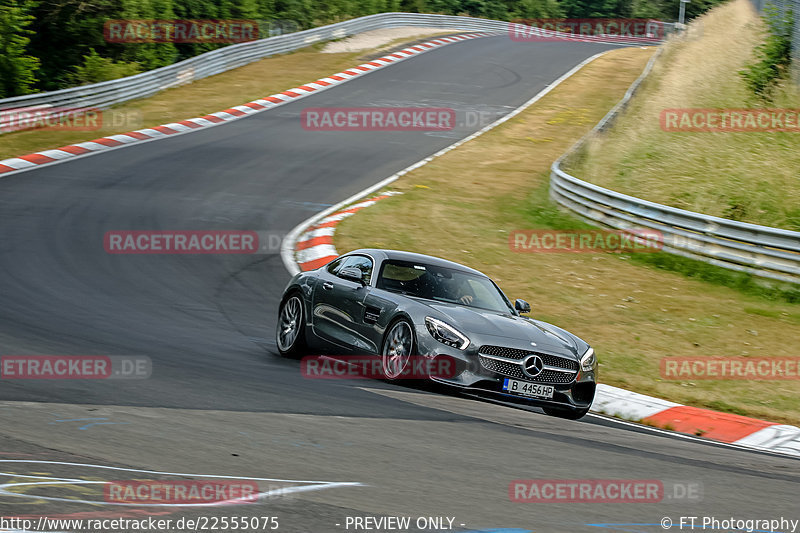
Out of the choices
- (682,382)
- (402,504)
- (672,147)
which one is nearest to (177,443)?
(402,504)

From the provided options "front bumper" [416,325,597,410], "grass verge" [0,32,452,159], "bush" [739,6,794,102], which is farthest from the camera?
"grass verge" [0,32,452,159]

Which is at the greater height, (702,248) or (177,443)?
(177,443)

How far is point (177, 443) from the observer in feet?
19.7

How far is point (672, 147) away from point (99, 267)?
1325 cm

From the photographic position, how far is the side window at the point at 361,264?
1006cm

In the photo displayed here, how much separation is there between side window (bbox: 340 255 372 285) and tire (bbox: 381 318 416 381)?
0.92 m

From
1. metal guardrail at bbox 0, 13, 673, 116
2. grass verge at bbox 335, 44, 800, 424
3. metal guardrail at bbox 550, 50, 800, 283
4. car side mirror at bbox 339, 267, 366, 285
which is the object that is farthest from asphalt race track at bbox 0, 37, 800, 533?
metal guardrail at bbox 0, 13, 673, 116

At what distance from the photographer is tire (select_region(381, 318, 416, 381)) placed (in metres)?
8.88

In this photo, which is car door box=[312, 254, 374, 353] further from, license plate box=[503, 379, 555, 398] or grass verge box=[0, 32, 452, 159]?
grass verge box=[0, 32, 452, 159]

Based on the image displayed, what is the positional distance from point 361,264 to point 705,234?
26.2 feet

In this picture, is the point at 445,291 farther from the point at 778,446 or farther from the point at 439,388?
the point at 778,446

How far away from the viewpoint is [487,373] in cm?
862

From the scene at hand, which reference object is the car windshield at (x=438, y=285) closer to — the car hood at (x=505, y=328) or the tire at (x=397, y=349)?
the car hood at (x=505, y=328)

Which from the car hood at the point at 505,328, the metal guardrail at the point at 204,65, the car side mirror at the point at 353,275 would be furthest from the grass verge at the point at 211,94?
the car hood at the point at 505,328
